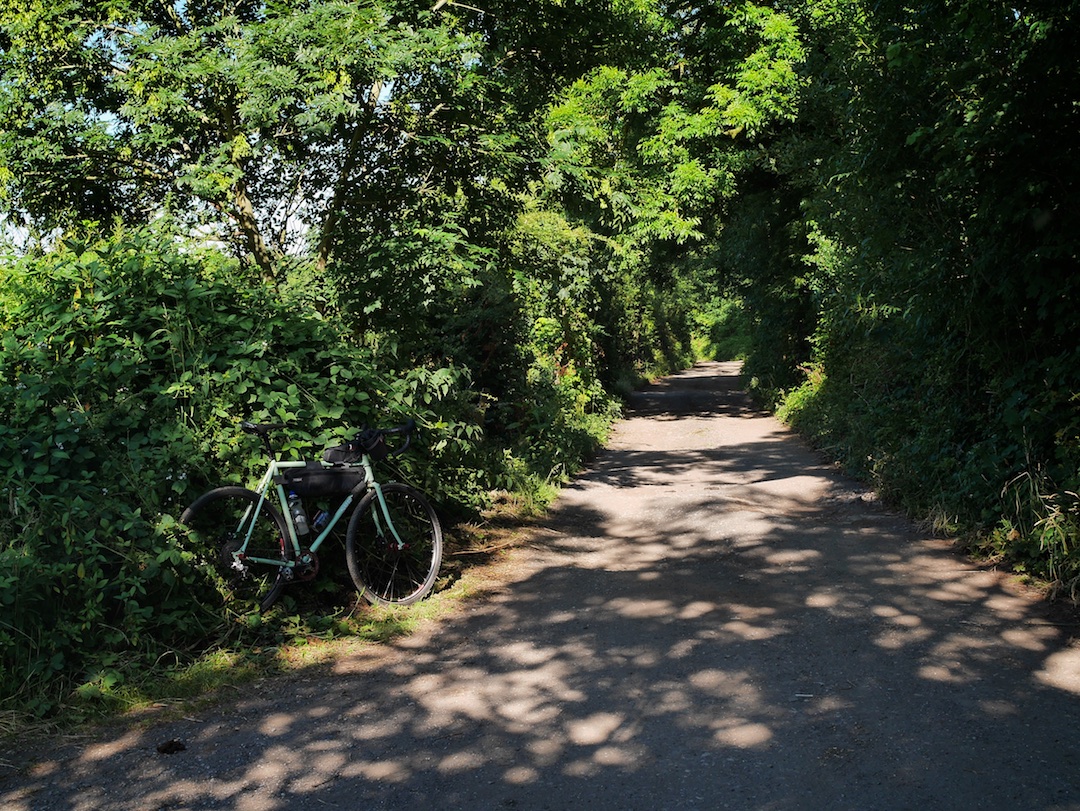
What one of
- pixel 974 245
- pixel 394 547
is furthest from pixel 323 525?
pixel 974 245

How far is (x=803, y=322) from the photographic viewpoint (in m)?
23.2

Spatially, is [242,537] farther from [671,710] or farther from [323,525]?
[671,710]

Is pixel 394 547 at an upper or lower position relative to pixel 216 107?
lower

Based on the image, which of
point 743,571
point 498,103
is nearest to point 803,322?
point 498,103

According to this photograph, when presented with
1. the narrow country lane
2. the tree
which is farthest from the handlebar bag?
the tree

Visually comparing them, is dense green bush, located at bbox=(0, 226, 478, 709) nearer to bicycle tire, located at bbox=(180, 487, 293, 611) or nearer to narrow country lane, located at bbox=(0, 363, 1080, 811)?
bicycle tire, located at bbox=(180, 487, 293, 611)

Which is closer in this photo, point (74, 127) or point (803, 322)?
point (74, 127)

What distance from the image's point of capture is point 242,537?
5.91 meters

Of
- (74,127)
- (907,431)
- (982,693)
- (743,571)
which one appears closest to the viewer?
(982,693)

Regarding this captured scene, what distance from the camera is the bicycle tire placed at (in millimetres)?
5801

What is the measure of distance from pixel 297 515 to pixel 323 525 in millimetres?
255

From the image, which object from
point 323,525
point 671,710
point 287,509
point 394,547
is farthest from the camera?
point 394,547

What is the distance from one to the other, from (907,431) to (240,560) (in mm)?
7069

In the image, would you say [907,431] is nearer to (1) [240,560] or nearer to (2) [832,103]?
(2) [832,103]
